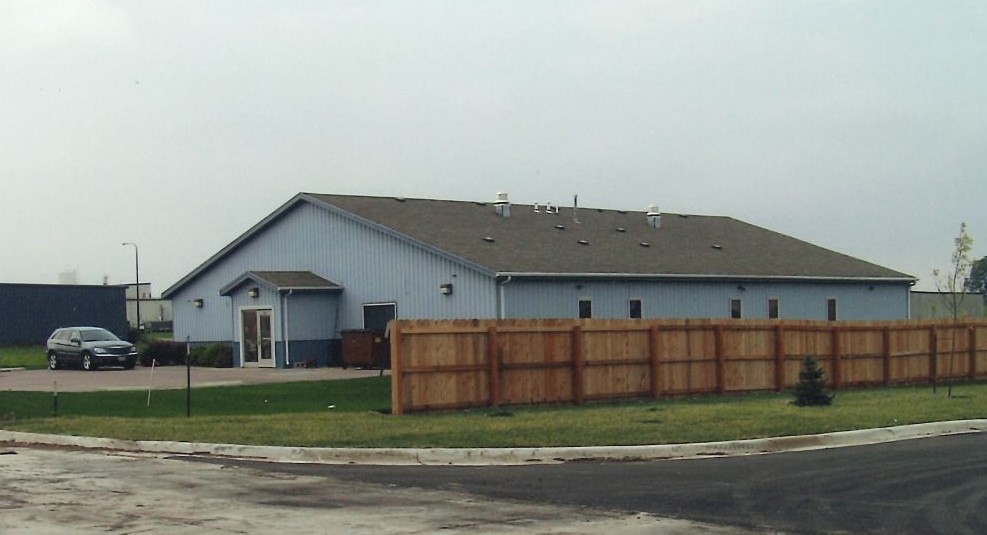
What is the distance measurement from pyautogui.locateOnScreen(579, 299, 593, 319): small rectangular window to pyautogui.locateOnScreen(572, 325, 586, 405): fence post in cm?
1433

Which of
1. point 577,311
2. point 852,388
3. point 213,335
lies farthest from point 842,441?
point 213,335

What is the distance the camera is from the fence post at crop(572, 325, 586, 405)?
23.3 m

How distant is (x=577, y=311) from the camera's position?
37688 mm

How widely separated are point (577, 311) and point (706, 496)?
25499 millimetres

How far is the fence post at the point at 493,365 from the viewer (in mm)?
22125

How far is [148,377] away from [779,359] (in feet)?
61.3

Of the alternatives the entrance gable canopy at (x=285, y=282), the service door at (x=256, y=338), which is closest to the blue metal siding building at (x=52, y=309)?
the service door at (x=256, y=338)

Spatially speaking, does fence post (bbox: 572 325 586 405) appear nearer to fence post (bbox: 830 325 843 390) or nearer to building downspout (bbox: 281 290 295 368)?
fence post (bbox: 830 325 843 390)

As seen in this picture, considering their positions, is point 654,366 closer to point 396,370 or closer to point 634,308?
point 396,370

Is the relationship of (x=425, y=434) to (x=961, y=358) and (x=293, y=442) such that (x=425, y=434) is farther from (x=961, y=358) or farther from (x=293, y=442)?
(x=961, y=358)

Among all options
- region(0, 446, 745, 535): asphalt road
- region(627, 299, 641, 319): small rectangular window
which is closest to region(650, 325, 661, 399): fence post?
region(0, 446, 745, 535): asphalt road

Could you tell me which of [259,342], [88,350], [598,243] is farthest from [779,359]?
[88,350]

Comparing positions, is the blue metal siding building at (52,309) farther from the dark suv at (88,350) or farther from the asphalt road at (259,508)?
the asphalt road at (259,508)

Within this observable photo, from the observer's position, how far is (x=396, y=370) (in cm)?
2084
